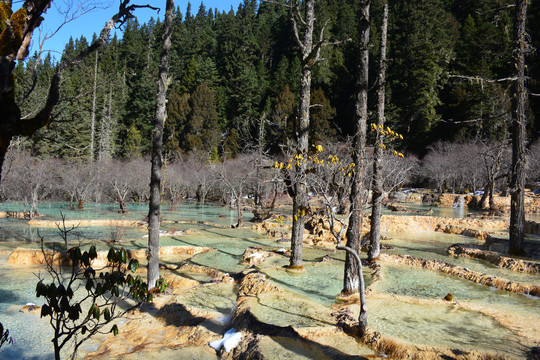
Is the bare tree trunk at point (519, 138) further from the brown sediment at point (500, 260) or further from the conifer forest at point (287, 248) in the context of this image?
the brown sediment at point (500, 260)

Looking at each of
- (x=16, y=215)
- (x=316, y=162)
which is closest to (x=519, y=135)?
(x=316, y=162)

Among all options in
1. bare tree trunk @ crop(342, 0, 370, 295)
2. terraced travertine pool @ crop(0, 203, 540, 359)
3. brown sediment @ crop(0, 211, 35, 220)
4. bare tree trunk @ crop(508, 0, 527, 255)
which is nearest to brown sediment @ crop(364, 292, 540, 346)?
terraced travertine pool @ crop(0, 203, 540, 359)

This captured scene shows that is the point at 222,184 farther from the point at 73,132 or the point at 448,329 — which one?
the point at 448,329

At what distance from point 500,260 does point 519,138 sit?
12.6 feet

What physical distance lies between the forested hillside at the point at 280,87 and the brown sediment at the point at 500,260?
22591 mm

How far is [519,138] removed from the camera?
36.8ft

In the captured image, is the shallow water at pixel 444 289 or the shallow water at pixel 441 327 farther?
the shallow water at pixel 444 289

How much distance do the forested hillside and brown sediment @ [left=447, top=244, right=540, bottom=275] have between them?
74.1ft

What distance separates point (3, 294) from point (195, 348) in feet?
22.1

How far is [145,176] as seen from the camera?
35281 mm

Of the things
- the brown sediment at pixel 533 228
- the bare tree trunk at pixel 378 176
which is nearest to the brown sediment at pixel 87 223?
the bare tree trunk at pixel 378 176

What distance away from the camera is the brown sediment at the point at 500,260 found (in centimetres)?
973

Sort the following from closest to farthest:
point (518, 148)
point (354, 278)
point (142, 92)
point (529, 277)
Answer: point (354, 278)
point (529, 277)
point (518, 148)
point (142, 92)

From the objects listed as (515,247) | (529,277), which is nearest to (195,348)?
(529,277)
